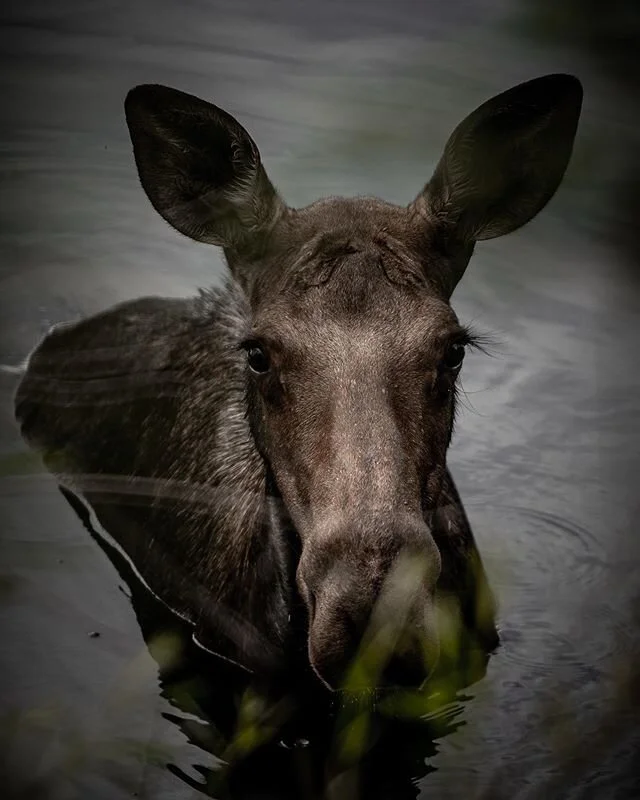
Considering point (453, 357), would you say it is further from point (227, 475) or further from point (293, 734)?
point (227, 475)

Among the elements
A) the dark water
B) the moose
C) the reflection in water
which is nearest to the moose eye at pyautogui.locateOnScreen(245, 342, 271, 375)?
the moose

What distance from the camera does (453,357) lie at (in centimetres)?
516

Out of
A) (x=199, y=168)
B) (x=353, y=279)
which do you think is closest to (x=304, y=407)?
(x=353, y=279)

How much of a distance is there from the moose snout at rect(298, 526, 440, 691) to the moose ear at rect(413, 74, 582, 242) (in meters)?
2.17

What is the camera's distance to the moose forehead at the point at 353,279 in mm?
4961

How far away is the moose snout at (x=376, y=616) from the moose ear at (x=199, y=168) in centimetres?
220

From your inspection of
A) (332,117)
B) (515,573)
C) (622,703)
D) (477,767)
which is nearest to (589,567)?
(515,573)

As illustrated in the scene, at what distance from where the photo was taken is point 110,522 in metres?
7.69

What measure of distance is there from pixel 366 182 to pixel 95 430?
3949 millimetres

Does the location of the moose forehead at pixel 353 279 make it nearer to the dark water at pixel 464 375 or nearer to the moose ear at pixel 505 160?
the moose ear at pixel 505 160

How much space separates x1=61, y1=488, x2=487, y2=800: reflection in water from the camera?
5.22 meters

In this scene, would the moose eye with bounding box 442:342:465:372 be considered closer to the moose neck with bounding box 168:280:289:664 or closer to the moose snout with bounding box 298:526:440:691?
the moose snout with bounding box 298:526:440:691

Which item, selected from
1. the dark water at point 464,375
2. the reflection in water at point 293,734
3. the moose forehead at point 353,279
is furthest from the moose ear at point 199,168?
the reflection in water at point 293,734

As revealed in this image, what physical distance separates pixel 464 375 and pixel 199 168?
4.36 m
